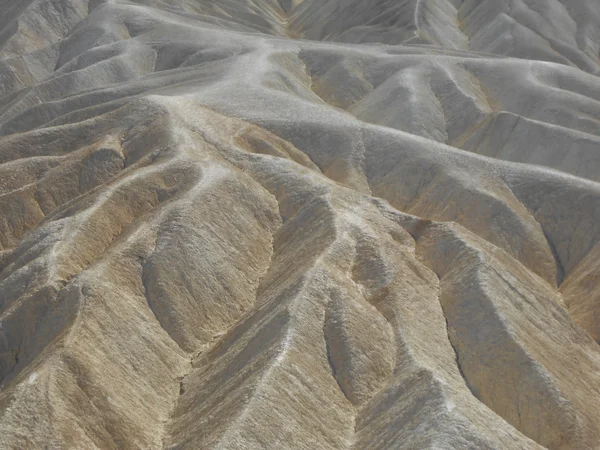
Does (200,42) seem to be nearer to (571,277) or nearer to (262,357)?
(571,277)

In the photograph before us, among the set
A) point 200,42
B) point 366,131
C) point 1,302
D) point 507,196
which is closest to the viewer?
point 1,302

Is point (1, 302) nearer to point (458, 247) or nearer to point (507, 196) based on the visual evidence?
point (458, 247)

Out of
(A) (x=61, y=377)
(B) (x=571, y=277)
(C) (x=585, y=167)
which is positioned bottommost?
(B) (x=571, y=277)

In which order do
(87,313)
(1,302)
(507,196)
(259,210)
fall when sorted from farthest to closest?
1. (507,196)
2. (259,210)
3. (1,302)
4. (87,313)

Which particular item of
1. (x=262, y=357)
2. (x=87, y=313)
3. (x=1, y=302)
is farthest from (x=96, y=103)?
(x=262, y=357)

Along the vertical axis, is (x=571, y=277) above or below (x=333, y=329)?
below

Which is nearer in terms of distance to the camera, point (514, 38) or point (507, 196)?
point (507, 196)
